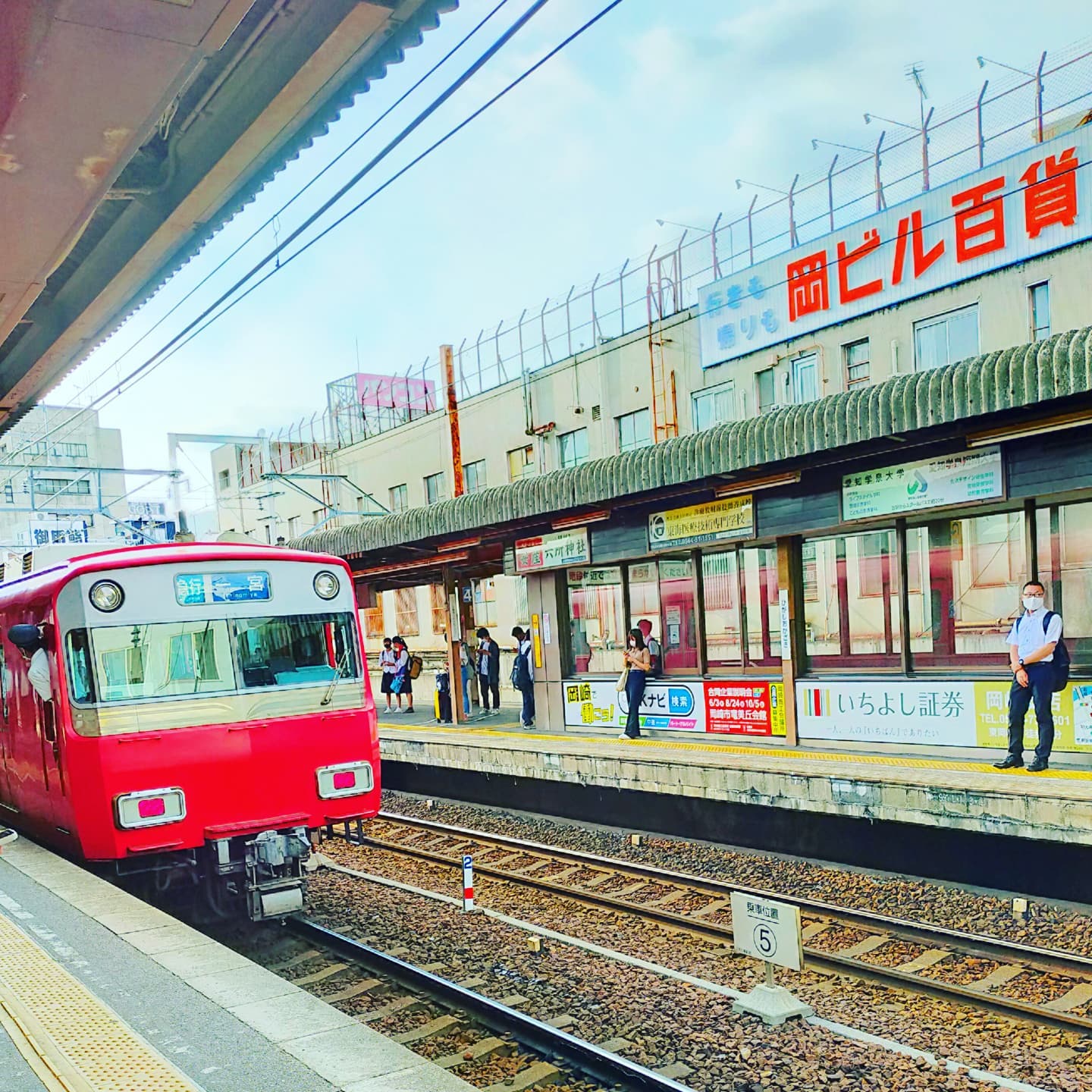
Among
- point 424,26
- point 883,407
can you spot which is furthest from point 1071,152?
point 424,26

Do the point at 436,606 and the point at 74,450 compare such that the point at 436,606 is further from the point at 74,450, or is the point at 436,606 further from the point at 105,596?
the point at 74,450

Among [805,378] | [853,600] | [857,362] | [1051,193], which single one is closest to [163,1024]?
[853,600]

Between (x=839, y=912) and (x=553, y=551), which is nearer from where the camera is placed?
(x=839, y=912)

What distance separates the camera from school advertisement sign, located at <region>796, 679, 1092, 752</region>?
10.6 metres

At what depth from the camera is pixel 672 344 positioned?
22.0 m

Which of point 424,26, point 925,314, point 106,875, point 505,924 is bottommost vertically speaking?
point 505,924

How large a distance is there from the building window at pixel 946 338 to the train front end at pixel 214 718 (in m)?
11.9

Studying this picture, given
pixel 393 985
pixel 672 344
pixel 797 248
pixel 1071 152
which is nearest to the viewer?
pixel 393 985

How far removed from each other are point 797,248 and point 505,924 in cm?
1407

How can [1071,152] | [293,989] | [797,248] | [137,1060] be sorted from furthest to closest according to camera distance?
[797,248] < [1071,152] < [293,989] < [137,1060]

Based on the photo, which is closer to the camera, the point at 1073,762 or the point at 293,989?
the point at 293,989

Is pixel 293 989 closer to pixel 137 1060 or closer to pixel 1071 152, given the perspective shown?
pixel 137 1060

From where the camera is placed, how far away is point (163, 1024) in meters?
4.87

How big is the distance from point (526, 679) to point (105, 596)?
9.82m
